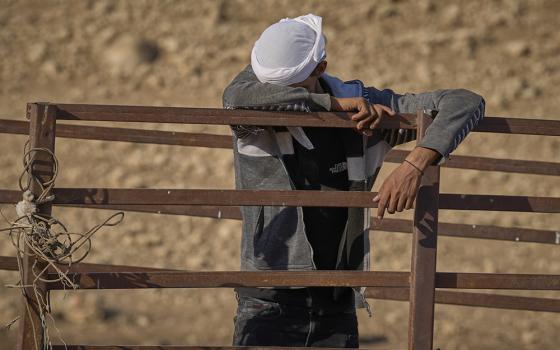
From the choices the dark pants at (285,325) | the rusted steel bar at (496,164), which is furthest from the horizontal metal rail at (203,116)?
the rusted steel bar at (496,164)

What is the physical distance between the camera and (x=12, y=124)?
4414 millimetres

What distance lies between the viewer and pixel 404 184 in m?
3.20

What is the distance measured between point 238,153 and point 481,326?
518 cm

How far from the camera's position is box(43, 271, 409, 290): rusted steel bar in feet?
10.6

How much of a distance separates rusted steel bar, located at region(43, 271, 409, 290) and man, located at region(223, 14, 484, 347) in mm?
246

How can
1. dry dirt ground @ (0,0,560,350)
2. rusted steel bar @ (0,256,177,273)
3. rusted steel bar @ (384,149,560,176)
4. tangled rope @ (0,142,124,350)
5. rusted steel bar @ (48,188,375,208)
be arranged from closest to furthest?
tangled rope @ (0,142,124,350)
rusted steel bar @ (48,188,375,208)
rusted steel bar @ (0,256,177,273)
rusted steel bar @ (384,149,560,176)
dry dirt ground @ (0,0,560,350)

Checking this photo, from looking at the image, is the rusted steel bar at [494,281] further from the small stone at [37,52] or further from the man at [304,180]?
the small stone at [37,52]

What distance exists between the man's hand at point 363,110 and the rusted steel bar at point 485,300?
4.44 ft

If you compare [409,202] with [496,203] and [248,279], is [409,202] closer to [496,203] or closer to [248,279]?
[496,203]

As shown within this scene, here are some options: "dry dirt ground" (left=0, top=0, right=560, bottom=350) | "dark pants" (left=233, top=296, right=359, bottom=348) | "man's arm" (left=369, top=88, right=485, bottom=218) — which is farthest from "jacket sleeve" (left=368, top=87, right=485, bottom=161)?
"dry dirt ground" (left=0, top=0, right=560, bottom=350)

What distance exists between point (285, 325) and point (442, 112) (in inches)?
34.5

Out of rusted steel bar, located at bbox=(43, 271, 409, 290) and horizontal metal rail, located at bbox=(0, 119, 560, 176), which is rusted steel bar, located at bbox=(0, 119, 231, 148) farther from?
rusted steel bar, located at bbox=(43, 271, 409, 290)

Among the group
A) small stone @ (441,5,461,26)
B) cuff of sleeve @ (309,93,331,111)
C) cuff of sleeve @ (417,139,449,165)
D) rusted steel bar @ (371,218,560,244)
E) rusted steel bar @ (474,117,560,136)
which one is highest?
small stone @ (441,5,461,26)

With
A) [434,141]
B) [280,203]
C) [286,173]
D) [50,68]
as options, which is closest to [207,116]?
[280,203]
